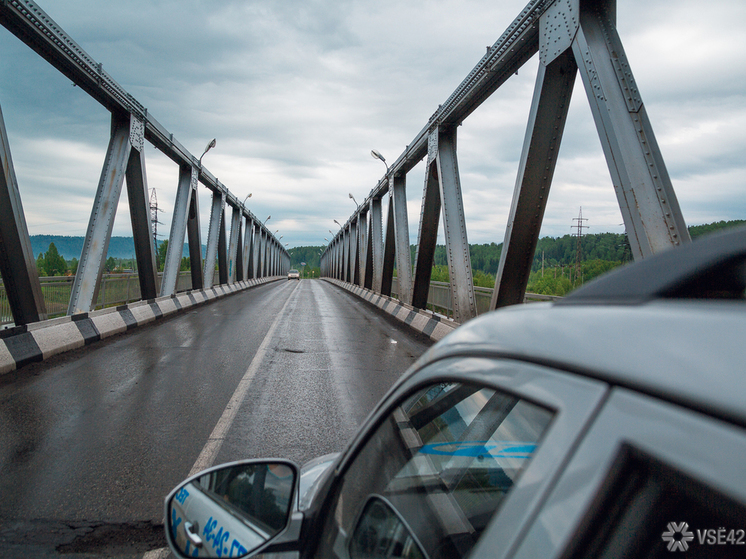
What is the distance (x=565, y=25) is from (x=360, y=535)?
666 cm

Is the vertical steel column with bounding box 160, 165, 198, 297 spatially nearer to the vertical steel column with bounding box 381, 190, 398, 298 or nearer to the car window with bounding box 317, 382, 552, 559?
the vertical steel column with bounding box 381, 190, 398, 298

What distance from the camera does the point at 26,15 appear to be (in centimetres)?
833

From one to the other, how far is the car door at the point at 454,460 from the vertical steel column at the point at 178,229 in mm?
17621

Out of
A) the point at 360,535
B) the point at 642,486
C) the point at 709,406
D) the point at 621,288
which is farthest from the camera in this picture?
the point at 360,535

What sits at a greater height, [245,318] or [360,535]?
[360,535]

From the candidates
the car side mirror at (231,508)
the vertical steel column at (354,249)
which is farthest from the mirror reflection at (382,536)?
the vertical steel column at (354,249)

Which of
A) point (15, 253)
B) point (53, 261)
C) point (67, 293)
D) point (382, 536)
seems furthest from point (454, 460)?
point (53, 261)

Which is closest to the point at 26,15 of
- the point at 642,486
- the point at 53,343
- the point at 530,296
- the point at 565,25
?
the point at 53,343

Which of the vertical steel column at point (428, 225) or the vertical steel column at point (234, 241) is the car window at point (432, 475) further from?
the vertical steel column at point (234, 241)

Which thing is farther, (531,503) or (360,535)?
(360,535)

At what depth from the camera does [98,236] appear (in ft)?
38.5

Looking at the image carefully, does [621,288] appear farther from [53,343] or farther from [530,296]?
[53,343]

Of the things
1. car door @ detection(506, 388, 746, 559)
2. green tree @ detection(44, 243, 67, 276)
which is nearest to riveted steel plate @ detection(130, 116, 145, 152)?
car door @ detection(506, 388, 746, 559)

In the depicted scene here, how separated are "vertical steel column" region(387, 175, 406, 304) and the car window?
46.9 feet
